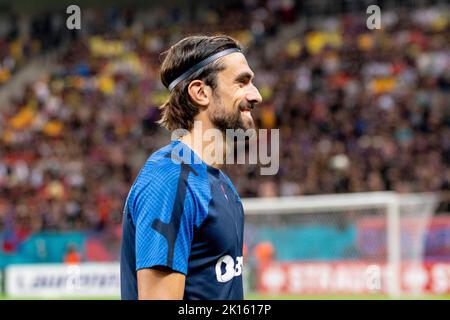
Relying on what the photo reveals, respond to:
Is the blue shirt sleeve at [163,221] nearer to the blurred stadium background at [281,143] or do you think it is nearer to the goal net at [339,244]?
the blurred stadium background at [281,143]

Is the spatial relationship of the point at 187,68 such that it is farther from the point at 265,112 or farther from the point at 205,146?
the point at 265,112

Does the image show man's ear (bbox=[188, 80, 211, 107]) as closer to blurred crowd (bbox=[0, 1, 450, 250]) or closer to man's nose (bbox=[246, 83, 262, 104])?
man's nose (bbox=[246, 83, 262, 104])

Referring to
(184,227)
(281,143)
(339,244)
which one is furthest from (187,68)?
(281,143)

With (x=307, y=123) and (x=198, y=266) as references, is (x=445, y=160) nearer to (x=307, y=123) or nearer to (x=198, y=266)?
(x=307, y=123)

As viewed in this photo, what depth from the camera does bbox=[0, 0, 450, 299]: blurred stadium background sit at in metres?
16.2

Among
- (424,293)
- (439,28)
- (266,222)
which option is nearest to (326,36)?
(439,28)

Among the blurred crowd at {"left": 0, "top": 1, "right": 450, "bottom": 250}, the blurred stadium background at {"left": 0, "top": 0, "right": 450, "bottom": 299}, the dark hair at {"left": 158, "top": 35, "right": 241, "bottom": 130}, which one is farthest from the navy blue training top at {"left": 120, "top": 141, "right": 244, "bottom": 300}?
the blurred crowd at {"left": 0, "top": 1, "right": 450, "bottom": 250}

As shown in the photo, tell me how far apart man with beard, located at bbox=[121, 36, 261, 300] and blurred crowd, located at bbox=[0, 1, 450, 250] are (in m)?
14.3

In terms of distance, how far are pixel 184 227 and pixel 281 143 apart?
18.1m

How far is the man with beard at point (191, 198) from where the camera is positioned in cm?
299

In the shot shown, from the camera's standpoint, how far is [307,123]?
70.6ft

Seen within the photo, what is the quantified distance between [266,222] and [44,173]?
27.5 ft

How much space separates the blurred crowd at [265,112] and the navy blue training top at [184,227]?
1447 centimetres

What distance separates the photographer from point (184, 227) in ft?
9.92
